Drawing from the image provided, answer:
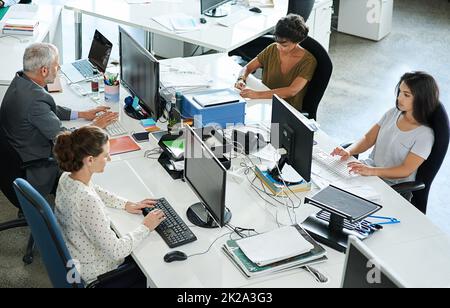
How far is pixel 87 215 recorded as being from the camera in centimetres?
311

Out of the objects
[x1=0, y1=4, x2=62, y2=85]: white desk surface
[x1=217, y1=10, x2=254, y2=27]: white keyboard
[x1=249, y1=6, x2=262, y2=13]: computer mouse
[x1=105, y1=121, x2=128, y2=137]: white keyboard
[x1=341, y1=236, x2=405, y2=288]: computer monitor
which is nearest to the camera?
[x1=341, y1=236, x2=405, y2=288]: computer monitor

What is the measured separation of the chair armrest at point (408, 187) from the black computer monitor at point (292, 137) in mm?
583

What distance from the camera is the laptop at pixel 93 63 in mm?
4793

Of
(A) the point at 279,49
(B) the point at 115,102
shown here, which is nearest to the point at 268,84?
(A) the point at 279,49

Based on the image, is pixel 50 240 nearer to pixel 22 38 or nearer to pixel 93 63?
pixel 93 63

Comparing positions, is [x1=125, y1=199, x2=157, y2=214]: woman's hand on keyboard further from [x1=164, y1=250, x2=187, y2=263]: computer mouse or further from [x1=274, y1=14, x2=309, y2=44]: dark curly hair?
[x1=274, y1=14, x2=309, y2=44]: dark curly hair

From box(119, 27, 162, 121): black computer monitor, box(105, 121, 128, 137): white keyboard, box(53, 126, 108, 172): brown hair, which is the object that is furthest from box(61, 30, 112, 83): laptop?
box(53, 126, 108, 172): brown hair

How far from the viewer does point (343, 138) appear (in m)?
5.78

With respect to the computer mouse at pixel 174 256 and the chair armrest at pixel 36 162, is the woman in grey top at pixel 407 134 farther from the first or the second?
the chair armrest at pixel 36 162

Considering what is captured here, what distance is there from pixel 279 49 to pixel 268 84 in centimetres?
26

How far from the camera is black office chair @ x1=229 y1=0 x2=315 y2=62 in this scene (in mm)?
5844

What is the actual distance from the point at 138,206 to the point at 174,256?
44 centimetres

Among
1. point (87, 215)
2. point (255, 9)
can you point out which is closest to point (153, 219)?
point (87, 215)

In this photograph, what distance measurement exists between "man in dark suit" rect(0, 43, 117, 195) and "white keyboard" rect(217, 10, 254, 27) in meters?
1.96
